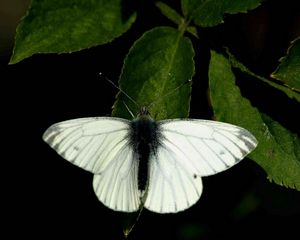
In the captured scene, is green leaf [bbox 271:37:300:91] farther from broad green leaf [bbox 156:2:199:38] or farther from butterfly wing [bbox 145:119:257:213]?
broad green leaf [bbox 156:2:199:38]

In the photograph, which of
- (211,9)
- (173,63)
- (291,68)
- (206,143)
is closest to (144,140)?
(206,143)

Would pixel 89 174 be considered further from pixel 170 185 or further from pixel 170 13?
pixel 170 13

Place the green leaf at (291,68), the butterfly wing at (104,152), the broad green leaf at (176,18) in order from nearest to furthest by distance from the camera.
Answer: the green leaf at (291,68) → the butterfly wing at (104,152) → the broad green leaf at (176,18)

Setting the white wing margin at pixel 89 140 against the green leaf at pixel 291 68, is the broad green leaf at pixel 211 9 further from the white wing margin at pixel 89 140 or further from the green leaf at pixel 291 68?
the white wing margin at pixel 89 140

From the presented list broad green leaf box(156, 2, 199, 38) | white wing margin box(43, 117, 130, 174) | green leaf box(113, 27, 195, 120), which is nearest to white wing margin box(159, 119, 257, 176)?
green leaf box(113, 27, 195, 120)

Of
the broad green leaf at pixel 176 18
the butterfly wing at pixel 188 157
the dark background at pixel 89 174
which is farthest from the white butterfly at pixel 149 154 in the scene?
the broad green leaf at pixel 176 18
